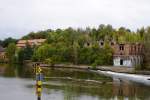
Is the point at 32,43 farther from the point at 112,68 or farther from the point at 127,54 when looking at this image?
the point at 112,68

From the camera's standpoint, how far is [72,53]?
63.5 metres

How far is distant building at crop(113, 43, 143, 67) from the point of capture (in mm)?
54688

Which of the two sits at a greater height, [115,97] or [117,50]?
[117,50]

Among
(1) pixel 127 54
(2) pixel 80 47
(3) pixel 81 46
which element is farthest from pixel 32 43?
(1) pixel 127 54

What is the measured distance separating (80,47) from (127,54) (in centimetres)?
996

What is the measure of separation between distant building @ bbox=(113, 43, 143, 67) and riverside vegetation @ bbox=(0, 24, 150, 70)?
93 cm

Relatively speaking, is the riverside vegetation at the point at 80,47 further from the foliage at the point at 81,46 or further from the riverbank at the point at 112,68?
the riverbank at the point at 112,68

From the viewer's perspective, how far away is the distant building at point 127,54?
179 feet

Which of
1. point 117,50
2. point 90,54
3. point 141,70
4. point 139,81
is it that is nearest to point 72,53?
point 90,54

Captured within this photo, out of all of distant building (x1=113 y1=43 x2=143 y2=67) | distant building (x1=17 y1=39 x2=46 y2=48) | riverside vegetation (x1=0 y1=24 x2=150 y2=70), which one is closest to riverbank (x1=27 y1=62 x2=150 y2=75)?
riverside vegetation (x1=0 y1=24 x2=150 y2=70)

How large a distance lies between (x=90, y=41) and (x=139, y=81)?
30.1 m

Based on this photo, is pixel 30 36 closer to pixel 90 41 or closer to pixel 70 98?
pixel 90 41

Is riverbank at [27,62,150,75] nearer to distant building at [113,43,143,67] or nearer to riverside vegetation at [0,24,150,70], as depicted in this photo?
riverside vegetation at [0,24,150,70]

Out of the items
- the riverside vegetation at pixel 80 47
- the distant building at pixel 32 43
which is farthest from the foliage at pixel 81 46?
the distant building at pixel 32 43
